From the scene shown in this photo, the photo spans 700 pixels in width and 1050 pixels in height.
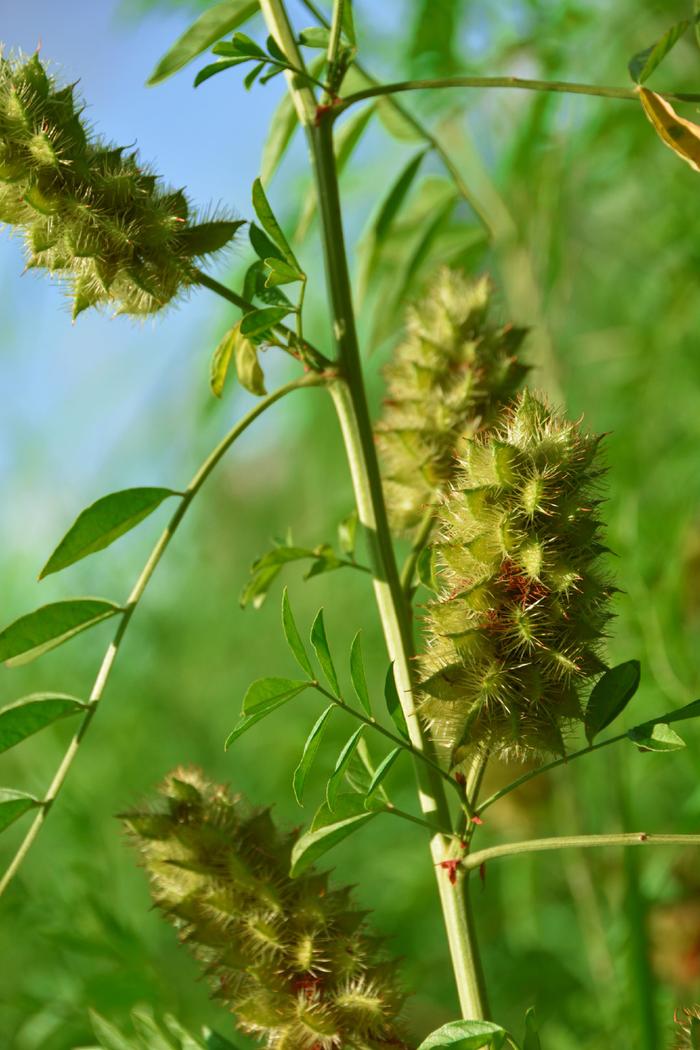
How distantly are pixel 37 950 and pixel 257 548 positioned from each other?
1.23 meters

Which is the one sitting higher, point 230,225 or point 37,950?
point 230,225

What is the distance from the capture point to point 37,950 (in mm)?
1530

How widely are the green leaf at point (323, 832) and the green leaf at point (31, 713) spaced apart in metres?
0.15

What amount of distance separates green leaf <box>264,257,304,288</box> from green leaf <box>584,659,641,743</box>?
0.25m

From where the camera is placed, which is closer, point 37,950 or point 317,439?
point 37,950

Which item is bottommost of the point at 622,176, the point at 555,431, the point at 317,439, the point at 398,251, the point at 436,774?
the point at 436,774

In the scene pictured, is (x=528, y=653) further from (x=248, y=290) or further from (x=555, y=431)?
(x=248, y=290)

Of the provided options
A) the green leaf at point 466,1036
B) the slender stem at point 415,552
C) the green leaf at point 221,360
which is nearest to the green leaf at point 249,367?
the green leaf at point 221,360

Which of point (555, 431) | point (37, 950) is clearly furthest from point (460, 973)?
point (37, 950)

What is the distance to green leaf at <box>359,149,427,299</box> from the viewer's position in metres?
0.84

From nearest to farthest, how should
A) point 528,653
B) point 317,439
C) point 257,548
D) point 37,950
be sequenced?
point 528,653
point 37,950
point 317,439
point 257,548

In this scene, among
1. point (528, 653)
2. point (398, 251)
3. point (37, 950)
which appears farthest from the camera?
point (37, 950)

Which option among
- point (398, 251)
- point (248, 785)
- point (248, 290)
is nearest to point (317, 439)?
point (248, 785)

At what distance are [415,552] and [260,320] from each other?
168 mm
